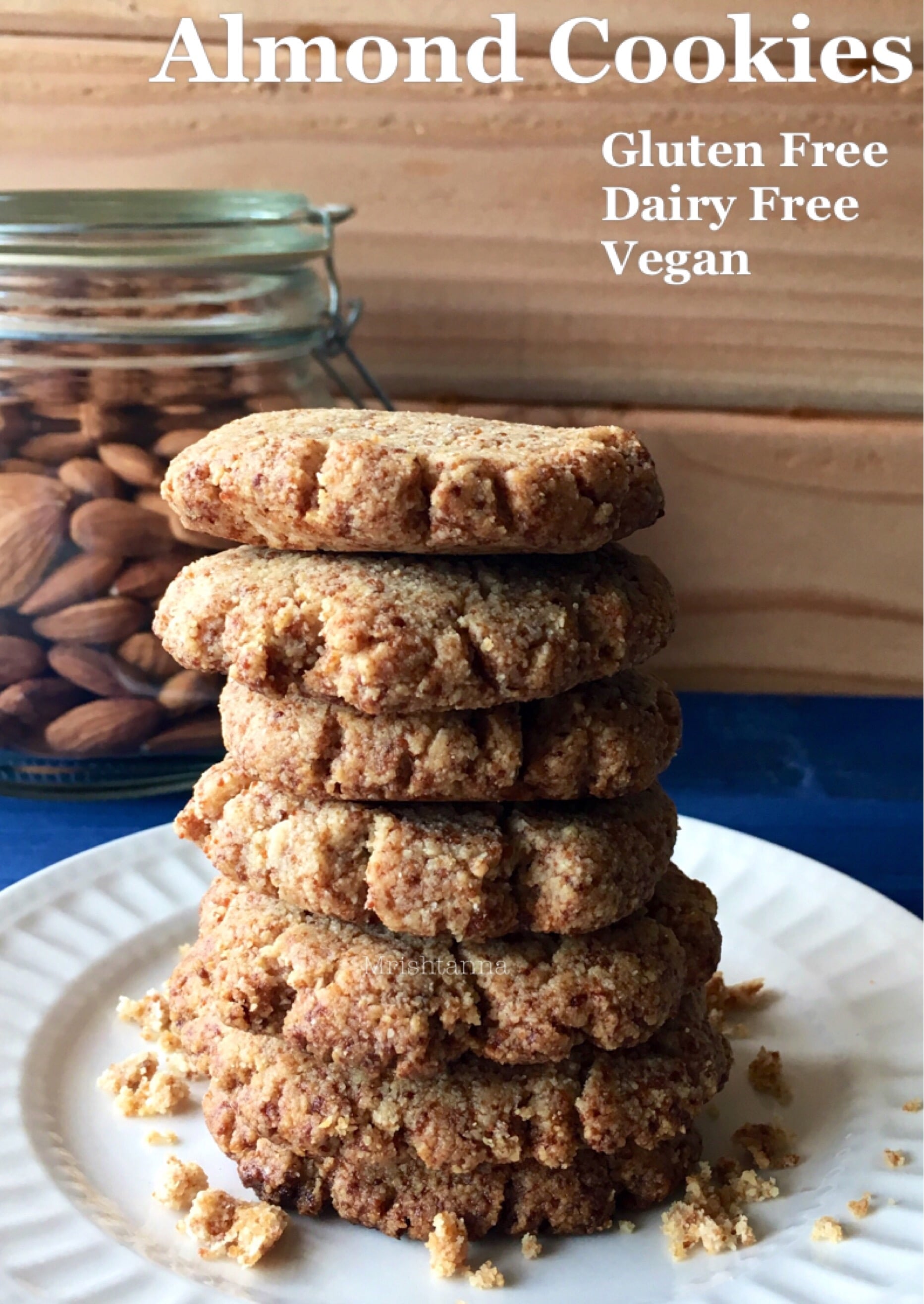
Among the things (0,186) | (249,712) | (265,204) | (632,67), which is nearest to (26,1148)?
(249,712)

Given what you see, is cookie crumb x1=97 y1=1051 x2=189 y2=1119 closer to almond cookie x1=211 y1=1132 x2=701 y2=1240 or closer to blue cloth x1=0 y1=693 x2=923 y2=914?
almond cookie x1=211 y1=1132 x2=701 y2=1240

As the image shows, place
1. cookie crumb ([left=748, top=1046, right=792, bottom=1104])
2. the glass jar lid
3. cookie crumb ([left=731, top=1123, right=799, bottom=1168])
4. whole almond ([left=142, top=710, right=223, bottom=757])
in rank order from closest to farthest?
cookie crumb ([left=731, top=1123, right=799, bottom=1168]) < cookie crumb ([left=748, top=1046, right=792, bottom=1104]) < the glass jar lid < whole almond ([left=142, top=710, right=223, bottom=757])

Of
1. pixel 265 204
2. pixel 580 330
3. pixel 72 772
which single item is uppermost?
pixel 265 204

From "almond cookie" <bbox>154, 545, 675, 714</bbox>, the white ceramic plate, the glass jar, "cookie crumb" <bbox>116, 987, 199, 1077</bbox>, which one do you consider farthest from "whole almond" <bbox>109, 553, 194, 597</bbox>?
"almond cookie" <bbox>154, 545, 675, 714</bbox>

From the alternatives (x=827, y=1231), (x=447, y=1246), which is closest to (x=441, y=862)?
(x=447, y=1246)

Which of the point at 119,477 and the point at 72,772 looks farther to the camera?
the point at 72,772

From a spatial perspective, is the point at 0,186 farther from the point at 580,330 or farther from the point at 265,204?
the point at 580,330
